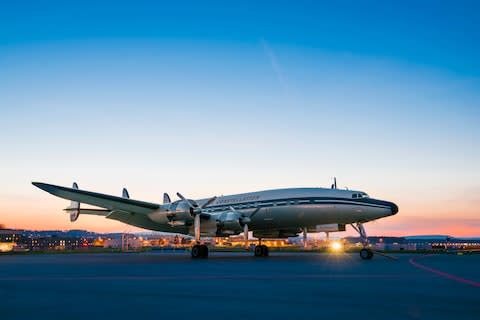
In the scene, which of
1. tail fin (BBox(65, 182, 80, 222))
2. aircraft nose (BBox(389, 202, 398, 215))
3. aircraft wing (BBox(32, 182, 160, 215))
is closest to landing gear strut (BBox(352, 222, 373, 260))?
aircraft nose (BBox(389, 202, 398, 215))

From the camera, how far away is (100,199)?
2986cm

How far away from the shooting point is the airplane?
28.8 metres

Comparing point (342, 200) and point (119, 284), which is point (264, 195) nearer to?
point (342, 200)

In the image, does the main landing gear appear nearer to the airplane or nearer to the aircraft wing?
the airplane

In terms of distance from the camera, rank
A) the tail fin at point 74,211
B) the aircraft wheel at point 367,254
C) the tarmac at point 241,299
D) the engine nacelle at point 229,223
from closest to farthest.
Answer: the tarmac at point 241,299, the aircraft wheel at point 367,254, the engine nacelle at point 229,223, the tail fin at point 74,211

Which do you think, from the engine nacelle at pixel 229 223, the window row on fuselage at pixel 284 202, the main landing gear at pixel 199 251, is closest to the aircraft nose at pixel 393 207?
the window row on fuselage at pixel 284 202

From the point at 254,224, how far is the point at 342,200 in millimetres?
7067

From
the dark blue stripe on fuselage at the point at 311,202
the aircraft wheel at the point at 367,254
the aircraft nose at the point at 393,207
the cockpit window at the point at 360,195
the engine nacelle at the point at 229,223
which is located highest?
the cockpit window at the point at 360,195

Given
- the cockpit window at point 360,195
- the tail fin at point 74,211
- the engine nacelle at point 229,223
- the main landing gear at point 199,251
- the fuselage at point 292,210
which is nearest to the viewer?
the fuselage at point 292,210

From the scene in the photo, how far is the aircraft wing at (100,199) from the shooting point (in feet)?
92.1

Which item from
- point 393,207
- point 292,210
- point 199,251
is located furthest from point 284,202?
point 393,207

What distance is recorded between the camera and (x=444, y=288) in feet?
37.7

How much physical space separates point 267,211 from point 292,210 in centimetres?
203

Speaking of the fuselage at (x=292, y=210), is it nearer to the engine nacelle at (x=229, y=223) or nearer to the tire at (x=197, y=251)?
the engine nacelle at (x=229, y=223)
